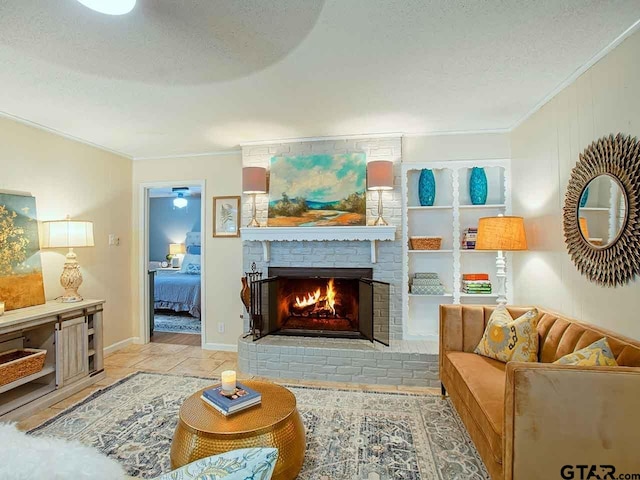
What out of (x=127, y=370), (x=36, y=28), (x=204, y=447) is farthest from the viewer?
(x=127, y=370)

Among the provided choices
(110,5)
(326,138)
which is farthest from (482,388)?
(326,138)

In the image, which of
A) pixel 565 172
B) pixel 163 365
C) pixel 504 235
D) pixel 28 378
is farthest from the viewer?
pixel 163 365

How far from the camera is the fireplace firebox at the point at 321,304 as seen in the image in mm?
3502

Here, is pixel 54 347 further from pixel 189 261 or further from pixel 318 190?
pixel 189 261

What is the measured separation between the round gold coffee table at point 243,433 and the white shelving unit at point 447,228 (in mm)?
2019

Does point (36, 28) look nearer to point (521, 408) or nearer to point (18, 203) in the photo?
point (18, 203)

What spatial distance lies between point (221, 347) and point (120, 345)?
121cm

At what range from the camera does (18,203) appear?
3023 mm

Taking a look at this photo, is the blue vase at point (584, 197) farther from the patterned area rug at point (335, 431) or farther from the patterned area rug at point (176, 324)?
the patterned area rug at point (176, 324)

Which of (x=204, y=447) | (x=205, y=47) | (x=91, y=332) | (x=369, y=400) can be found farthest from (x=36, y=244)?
(x=369, y=400)

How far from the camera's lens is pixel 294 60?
85.0 inches

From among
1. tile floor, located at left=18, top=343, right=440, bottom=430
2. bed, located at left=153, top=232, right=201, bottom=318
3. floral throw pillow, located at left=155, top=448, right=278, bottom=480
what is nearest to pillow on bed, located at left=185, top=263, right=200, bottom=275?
bed, located at left=153, top=232, right=201, bottom=318

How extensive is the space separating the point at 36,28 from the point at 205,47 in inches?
32.4

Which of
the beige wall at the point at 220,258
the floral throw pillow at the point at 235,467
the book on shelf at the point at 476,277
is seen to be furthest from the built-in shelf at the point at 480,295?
the floral throw pillow at the point at 235,467
